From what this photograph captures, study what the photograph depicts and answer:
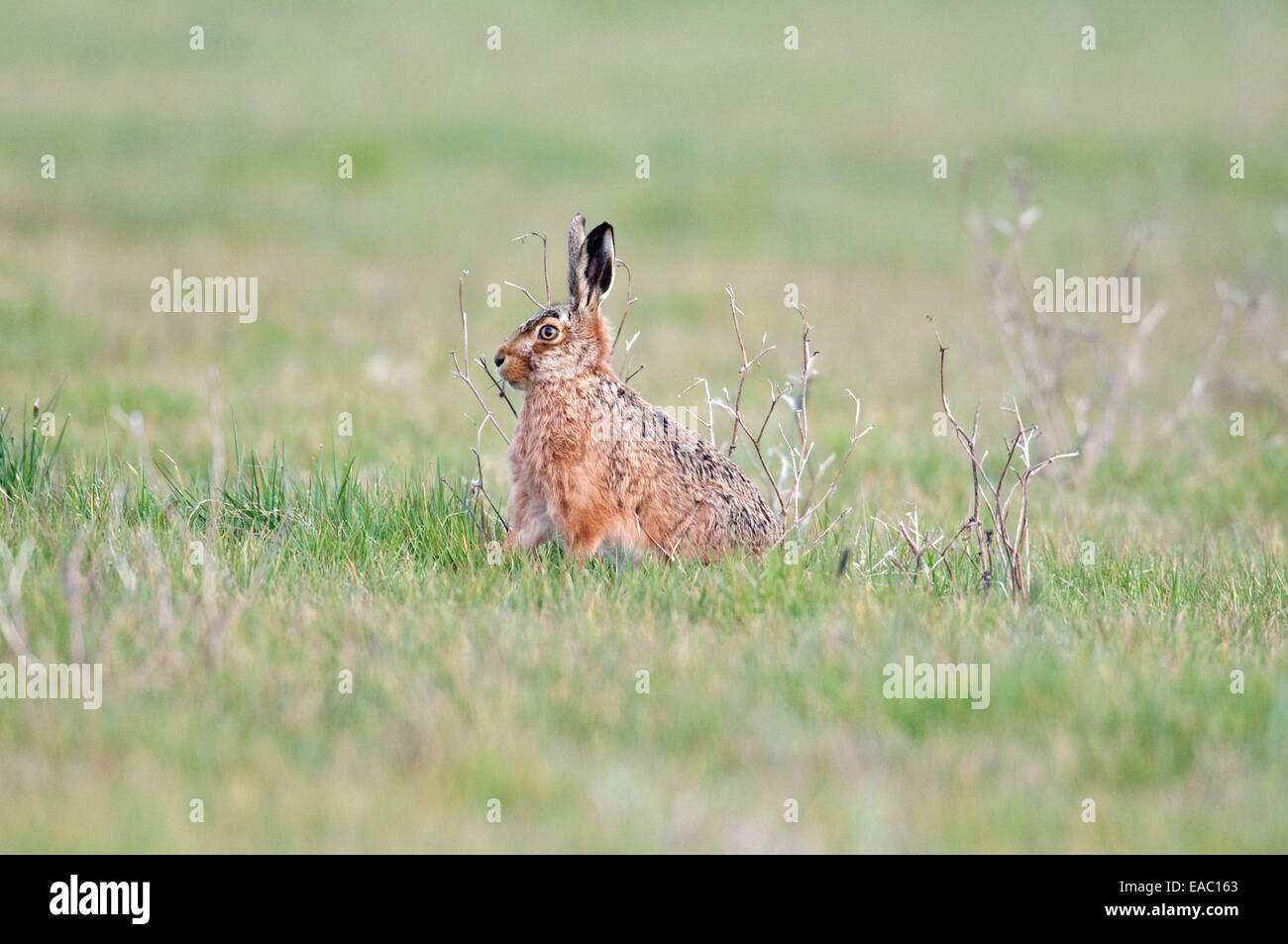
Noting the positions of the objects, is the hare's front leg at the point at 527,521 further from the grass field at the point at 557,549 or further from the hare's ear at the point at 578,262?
the hare's ear at the point at 578,262

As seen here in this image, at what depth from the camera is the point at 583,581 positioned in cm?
603

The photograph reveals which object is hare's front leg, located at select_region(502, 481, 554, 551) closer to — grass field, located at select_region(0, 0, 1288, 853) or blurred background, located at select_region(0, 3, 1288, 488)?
grass field, located at select_region(0, 0, 1288, 853)

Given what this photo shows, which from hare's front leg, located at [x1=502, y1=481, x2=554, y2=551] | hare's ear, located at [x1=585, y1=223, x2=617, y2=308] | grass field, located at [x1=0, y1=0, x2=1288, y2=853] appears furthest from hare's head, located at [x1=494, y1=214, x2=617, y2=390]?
grass field, located at [x1=0, y1=0, x2=1288, y2=853]

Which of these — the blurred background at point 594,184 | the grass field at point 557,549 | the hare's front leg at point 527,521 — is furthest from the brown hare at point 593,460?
the blurred background at point 594,184

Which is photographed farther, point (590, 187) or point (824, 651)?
point (590, 187)

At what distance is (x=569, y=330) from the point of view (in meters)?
6.67

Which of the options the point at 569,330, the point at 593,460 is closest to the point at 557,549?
the point at 593,460

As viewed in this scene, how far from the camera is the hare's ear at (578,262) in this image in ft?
21.3

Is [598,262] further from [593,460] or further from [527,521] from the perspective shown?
[527,521]

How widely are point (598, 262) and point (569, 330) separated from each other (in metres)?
0.35

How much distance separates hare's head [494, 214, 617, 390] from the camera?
21.5 ft
